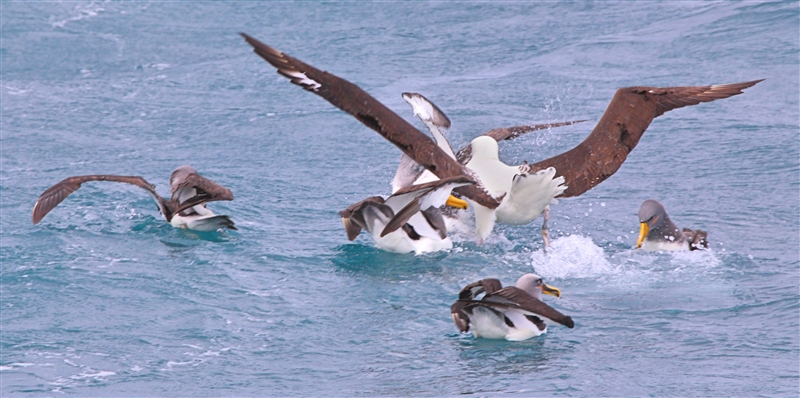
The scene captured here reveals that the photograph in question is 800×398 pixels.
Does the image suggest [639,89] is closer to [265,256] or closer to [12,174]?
[265,256]

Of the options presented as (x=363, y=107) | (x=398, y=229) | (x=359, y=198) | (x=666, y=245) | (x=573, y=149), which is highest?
(x=363, y=107)

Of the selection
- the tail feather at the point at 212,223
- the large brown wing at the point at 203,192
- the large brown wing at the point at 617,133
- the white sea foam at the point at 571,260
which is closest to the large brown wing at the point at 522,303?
the white sea foam at the point at 571,260

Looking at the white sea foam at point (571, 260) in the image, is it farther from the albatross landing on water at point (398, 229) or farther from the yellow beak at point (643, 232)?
the albatross landing on water at point (398, 229)

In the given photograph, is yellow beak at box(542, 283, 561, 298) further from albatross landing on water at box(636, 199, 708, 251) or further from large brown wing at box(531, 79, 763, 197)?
albatross landing on water at box(636, 199, 708, 251)

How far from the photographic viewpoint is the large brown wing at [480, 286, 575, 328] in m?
7.74

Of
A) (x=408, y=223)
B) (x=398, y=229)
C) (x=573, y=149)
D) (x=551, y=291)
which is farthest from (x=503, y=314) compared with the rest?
(x=573, y=149)

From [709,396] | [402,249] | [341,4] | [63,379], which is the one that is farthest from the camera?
[341,4]

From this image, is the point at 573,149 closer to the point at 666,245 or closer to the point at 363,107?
the point at 666,245

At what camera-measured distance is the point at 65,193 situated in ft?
35.9

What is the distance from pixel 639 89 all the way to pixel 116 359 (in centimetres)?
544

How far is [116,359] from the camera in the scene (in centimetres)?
807

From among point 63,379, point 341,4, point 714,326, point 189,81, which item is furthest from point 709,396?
point 341,4

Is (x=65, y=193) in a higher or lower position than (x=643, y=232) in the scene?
higher

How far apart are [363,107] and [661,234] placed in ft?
10.0
